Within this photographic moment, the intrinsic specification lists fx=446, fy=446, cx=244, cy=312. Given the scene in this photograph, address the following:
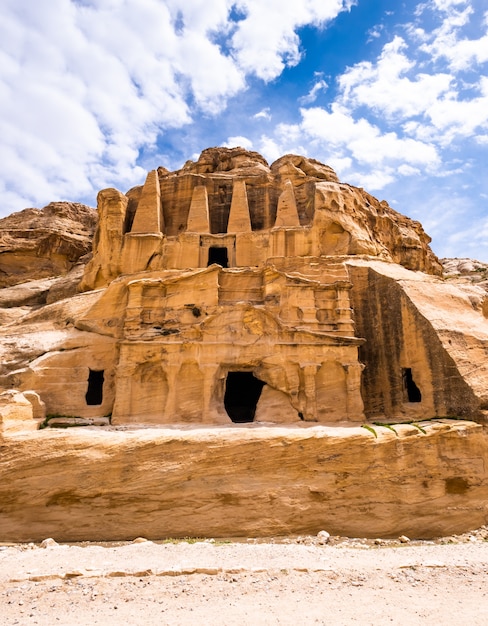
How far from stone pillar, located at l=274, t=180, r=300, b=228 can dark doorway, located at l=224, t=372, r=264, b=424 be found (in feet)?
31.9

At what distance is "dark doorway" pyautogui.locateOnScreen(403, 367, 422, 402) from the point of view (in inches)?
738

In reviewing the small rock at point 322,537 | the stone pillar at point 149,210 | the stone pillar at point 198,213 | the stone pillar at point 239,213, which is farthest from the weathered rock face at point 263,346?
the stone pillar at point 149,210

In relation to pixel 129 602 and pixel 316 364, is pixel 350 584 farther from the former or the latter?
pixel 316 364

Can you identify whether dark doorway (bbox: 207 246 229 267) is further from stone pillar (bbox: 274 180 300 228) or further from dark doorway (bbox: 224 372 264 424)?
dark doorway (bbox: 224 372 264 424)

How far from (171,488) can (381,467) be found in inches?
273

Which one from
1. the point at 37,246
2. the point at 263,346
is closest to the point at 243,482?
the point at 263,346

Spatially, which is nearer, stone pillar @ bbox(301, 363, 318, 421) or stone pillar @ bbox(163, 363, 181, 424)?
stone pillar @ bbox(163, 363, 181, 424)

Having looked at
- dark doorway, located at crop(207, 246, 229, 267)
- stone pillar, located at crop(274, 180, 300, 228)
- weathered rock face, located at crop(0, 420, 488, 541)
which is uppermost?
stone pillar, located at crop(274, 180, 300, 228)

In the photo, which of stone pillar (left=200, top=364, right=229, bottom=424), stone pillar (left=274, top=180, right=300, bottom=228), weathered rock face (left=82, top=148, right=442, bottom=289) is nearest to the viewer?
stone pillar (left=200, top=364, right=229, bottom=424)

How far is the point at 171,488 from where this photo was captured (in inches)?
547

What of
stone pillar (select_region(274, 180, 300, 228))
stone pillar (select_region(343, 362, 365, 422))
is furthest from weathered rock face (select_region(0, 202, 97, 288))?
stone pillar (select_region(343, 362, 365, 422))

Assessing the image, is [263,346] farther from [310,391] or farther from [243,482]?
[243,482]

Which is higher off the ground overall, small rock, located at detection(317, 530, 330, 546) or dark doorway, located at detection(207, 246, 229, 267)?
dark doorway, located at detection(207, 246, 229, 267)

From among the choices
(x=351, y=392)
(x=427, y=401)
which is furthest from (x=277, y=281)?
(x=427, y=401)
